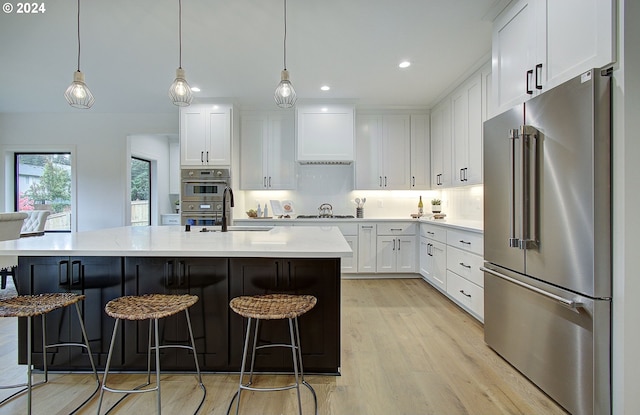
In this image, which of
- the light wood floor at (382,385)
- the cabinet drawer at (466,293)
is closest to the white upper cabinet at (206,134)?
the light wood floor at (382,385)

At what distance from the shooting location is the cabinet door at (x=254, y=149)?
16.0 feet

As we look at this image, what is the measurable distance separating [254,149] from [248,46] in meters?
2.00

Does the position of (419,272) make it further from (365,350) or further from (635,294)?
(635,294)

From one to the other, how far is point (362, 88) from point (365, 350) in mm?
3204

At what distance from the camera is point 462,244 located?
10.4 ft

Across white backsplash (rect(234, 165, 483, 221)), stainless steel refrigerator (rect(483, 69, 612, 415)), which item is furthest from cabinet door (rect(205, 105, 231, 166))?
stainless steel refrigerator (rect(483, 69, 612, 415))

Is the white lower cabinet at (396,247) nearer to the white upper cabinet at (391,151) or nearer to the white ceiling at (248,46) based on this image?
the white upper cabinet at (391,151)

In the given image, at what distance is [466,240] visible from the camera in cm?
309

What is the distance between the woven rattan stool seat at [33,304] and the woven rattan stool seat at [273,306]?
3.10 feet

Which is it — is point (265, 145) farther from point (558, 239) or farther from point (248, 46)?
point (558, 239)

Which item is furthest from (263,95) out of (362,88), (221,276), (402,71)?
(221,276)

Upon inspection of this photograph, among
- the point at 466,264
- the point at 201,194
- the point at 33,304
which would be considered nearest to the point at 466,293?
the point at 466,264

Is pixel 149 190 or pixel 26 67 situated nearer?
pixel 26 67

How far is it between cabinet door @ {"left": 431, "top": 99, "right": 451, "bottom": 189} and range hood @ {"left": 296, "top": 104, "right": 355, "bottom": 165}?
124 cm
